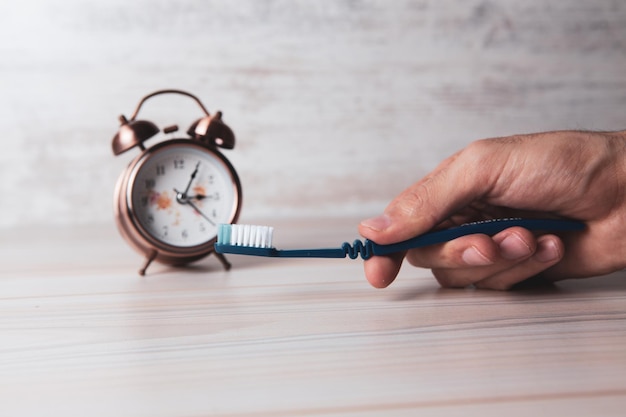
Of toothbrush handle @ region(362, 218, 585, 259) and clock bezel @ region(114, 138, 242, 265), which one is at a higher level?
clock bezel @ region(114, 138, 242, 265)

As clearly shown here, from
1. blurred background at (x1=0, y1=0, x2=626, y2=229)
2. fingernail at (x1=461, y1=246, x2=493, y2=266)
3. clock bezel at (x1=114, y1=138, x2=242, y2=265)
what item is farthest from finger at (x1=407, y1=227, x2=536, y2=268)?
blurred background at (x1=0, y1=0, x2=626, y2=229)

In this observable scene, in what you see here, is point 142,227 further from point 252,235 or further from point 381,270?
point 381,270

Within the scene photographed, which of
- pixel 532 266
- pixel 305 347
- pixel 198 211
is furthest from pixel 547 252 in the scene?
pixel 198 211

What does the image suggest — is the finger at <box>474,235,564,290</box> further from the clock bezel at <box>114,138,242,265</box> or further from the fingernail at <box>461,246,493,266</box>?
the clock bezel at <box>114,138,242,265</box>

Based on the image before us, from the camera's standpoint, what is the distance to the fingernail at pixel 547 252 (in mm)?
965

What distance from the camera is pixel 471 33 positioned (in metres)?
2.27

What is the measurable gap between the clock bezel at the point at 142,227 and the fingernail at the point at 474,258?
49 cm

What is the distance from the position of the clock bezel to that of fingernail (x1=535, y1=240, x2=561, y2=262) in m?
0.56

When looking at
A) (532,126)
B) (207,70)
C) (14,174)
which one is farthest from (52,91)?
(532,126)

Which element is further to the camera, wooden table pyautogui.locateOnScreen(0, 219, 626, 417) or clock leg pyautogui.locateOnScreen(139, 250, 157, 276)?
clock leg pyautogui.locateOnScreen(139, 250, 157, 276)

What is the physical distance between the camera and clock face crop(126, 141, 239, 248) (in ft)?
4.17

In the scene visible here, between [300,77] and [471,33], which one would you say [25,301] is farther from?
[471,33]

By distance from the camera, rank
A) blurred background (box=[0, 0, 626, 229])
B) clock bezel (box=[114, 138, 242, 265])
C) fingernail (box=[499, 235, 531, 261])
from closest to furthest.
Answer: fingernail (box=[499, 235, 531, 261]), clock bezel (box=[114, 138, 242, 265]), blurred background (box=[0, 0, 626, 229])

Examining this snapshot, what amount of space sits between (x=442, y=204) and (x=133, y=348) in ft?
1.47
